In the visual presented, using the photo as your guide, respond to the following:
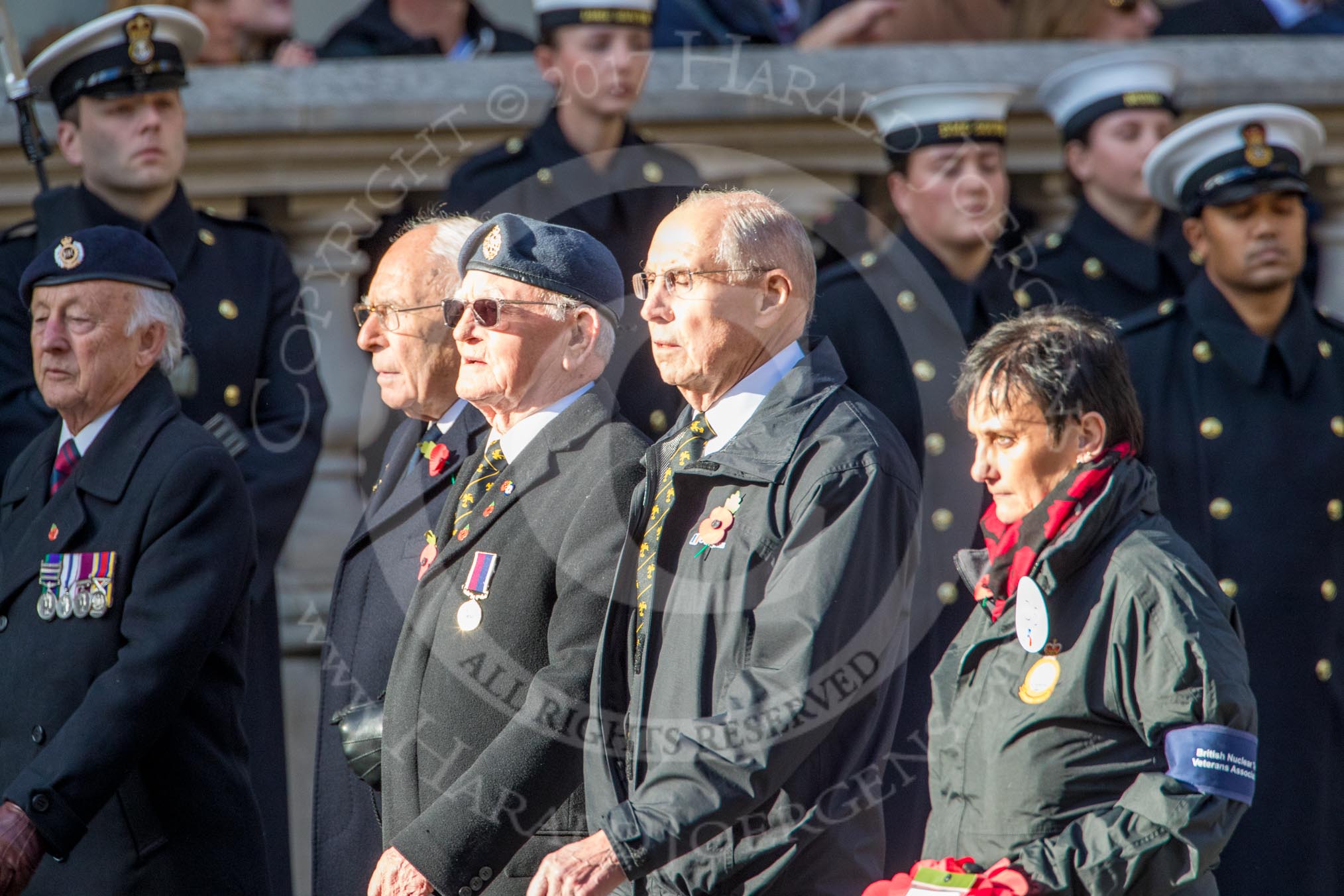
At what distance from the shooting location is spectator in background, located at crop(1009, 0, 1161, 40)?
22.8 feet

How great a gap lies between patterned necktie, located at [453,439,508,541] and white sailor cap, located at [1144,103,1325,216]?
2.38 metres

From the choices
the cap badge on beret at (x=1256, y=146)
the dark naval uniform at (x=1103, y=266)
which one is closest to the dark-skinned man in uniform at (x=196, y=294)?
the dark naval uniform at (x=1103, y=266)

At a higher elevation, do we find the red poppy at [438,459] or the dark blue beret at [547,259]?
the dark blue beret at [547,259]

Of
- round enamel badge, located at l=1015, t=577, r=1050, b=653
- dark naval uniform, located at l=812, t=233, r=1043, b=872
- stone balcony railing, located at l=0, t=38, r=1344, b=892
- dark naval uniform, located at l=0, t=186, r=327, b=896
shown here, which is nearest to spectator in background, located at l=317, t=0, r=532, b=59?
stone balcony railing, located at l=0, t=38, r=1344, b=892

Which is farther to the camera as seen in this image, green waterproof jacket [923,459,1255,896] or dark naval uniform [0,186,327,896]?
dark naval uniform [0,186,327,896]

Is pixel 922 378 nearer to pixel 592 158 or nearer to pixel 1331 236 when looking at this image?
pixel 592 158

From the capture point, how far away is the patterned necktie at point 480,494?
4016 mm

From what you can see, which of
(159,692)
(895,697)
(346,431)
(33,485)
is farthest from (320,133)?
(895,697)

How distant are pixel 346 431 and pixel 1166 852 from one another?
349cm

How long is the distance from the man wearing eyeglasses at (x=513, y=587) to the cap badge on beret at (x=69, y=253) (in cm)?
107

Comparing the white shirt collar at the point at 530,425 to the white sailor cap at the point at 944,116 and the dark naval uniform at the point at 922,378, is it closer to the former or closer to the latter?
the dark naval uniform at the point at 922,378

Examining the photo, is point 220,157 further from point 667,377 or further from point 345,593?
point 667,377

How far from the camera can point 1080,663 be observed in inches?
131

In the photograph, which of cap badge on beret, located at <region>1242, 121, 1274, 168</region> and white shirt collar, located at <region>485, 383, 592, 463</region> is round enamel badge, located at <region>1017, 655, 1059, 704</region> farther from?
cap badge on beret, located at <region>1242, 121, 1274, 168</region>
